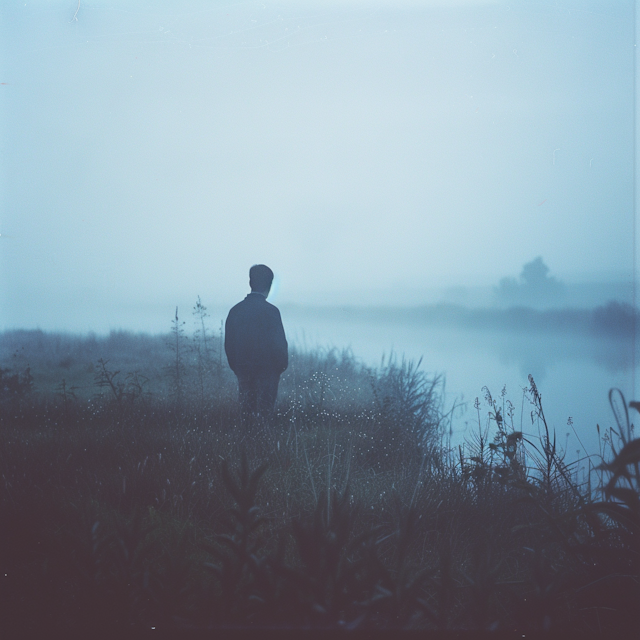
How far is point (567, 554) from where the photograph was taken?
1896 millimetres

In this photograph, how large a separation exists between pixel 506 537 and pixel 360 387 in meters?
1.87

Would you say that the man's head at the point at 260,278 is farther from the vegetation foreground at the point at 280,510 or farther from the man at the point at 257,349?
the vegetation foreground at the point at 280,510

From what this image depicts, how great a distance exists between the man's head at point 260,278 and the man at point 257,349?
0.40 ft

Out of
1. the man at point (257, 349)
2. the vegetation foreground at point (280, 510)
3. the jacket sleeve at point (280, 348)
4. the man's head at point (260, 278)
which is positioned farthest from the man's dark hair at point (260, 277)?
the vegetation foreground at point (280, 510)

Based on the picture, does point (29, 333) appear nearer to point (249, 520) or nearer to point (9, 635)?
point (9, 635)

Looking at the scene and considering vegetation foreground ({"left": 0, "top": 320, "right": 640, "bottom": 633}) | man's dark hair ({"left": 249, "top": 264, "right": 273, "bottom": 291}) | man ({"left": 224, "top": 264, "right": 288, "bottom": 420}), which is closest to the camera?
vegetation foreground ({"left": 0, "top": 320, "right": 640, "bottom": 633})

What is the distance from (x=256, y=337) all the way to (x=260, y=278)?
0.78 metres

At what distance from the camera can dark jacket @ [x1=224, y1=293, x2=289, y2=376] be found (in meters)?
3.33

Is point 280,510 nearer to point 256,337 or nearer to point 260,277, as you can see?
point 260,277

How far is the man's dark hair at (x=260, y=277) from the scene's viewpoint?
9.14ft

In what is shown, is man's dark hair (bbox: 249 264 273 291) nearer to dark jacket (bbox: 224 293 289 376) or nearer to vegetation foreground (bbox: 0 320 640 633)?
dark jacket (bbox: 224 293 289 376)

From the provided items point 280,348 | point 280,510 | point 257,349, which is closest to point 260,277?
point 280,348

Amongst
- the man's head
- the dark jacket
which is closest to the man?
the dark jacket

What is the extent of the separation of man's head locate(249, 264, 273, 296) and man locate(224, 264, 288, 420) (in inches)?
4.8
